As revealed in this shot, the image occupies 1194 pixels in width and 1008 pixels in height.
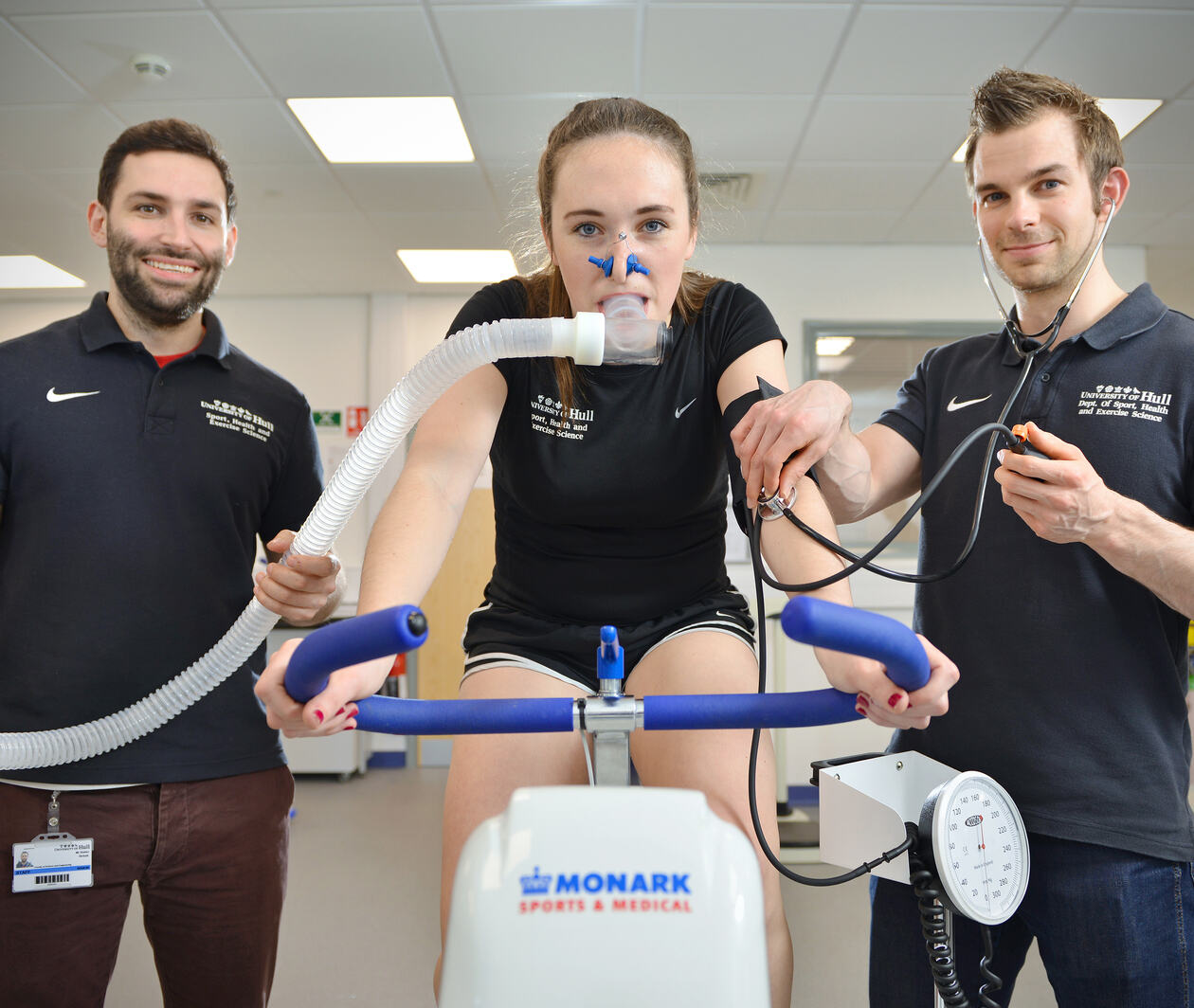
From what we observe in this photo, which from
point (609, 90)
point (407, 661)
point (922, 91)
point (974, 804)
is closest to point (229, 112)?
point (609, 90)

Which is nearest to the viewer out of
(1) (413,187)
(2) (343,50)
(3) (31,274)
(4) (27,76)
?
(2) (343,50)

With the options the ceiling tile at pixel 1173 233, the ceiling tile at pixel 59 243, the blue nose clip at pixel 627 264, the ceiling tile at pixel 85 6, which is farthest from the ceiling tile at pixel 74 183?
the ceiling tile at pixel 1173 233

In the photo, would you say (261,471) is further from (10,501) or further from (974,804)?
(974,804)

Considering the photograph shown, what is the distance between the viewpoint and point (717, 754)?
1000 millimetres

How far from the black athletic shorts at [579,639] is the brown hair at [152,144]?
1.18 m

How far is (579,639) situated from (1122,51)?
3.47 metres

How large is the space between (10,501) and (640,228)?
4.14 ft

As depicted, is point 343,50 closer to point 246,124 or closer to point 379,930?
point 246,124

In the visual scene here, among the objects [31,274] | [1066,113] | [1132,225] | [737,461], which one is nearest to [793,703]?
[737,461]

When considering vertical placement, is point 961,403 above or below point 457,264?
below

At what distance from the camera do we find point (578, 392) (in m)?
1.22

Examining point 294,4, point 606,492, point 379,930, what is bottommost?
point 379,930

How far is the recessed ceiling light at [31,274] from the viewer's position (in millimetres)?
5480

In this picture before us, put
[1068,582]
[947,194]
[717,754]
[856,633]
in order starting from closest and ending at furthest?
[856,633] < [717,754] < [1068,582] < [947,194]
